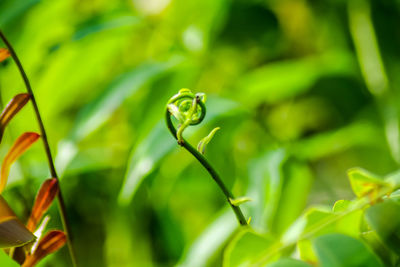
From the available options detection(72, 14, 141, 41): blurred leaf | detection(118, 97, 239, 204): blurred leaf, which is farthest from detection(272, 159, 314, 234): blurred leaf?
detection(72, 14, 141, 41): blurred leaf

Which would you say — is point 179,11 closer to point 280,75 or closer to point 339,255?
point 280,75

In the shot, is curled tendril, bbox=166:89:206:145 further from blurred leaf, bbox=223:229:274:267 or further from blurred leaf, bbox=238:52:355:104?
blurred leaf, bbox=238:52:355:104

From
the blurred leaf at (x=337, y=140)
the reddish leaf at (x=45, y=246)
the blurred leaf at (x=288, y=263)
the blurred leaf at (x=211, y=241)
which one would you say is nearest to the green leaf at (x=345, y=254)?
the blurred leaf at (x=288, y=263)

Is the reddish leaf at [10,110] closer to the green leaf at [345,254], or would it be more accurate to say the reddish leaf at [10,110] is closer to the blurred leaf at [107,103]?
the green leaf at [345,254]

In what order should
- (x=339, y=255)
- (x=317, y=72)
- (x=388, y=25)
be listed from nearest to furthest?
(x=339, y=255), (x=317, y=72), (x=388, y=25)

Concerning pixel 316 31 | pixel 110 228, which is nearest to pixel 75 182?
pixel 110 228

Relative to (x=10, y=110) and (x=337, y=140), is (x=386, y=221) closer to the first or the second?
(x=10, y=110)
